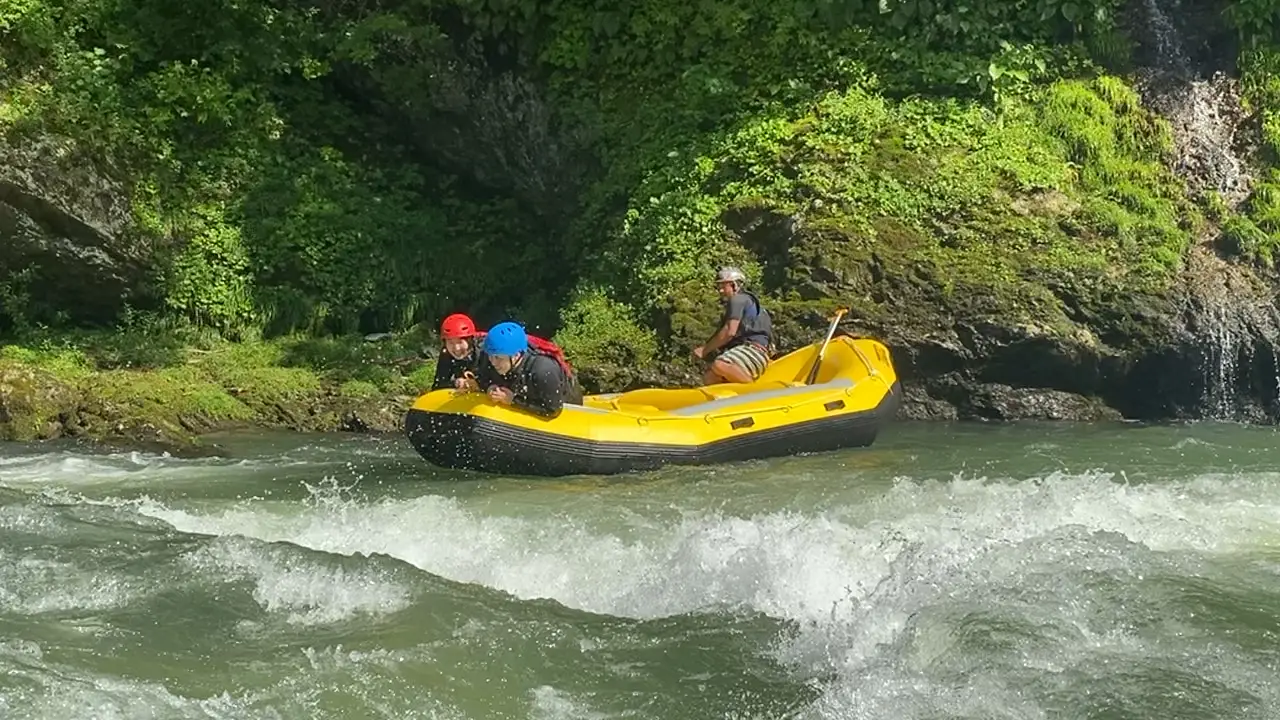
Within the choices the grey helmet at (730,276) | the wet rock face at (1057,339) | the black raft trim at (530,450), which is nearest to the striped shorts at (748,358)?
the grey helmet at (730,276)

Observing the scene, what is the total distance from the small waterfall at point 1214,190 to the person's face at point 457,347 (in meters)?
5.93

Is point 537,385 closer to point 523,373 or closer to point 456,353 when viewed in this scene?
point 523,373

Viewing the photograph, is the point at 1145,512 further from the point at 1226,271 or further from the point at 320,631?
the point at 1226,271

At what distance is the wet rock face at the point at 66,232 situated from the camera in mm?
11984

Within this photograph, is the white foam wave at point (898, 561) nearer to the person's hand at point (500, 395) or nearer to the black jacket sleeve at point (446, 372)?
the person's hand at point (500, 395)

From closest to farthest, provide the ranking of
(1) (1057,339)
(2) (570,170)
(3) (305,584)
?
1. (3) (305,584)
2. (1) (1057,339)
3. (2) (570,170)

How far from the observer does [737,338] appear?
10.3m

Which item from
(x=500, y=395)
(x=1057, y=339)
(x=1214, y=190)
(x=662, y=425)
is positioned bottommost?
(x=662, y=425)

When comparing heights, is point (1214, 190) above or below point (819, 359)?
above

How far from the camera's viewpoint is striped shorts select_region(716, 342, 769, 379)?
1003cm

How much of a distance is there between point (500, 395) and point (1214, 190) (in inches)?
290

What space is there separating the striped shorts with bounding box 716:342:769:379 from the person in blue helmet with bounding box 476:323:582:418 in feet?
6.82

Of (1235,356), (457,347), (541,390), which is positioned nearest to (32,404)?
(457,347)

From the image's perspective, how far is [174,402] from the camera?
10727 millimetres
